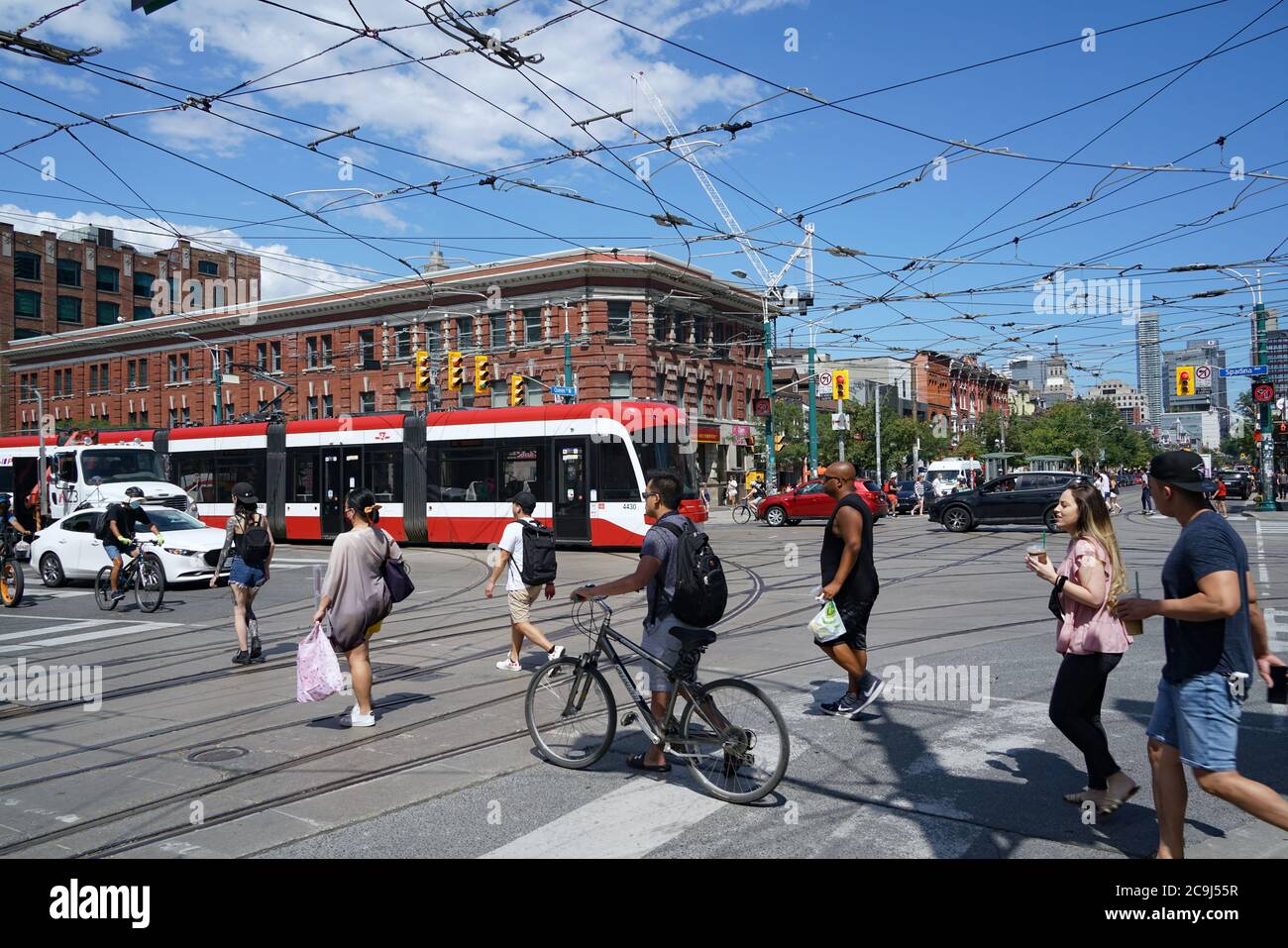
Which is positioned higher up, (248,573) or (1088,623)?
(1088,623)

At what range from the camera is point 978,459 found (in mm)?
65562

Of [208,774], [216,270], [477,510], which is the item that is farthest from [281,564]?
[216,270]

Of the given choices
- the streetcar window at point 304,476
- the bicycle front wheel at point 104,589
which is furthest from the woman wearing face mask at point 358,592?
the streetcar window at point 304,476

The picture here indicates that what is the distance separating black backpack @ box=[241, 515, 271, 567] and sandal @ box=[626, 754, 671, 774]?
18.2ft

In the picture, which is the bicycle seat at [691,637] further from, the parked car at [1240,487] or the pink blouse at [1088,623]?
the parked car at [1240,487]

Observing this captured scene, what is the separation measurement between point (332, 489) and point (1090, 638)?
23.7m

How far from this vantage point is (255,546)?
392 inches

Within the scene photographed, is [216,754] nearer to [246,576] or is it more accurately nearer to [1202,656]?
[246,576]

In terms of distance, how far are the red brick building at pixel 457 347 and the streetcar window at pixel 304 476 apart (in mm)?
13584

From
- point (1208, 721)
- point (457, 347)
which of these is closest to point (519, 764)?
point (1208, 721)

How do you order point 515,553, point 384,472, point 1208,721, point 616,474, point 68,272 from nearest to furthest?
point 1208,721 < point 515,553 < point 616,474 < point 384,472 < point 68,272

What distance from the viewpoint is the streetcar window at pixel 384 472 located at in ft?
83.0

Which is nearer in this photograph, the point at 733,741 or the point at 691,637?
the point at 733,741

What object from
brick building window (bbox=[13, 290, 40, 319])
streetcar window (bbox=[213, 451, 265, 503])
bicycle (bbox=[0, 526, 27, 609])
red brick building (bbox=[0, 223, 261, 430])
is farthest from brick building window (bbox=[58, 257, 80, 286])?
bicycle (bbox=[0, 526, 27, 609])
